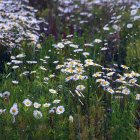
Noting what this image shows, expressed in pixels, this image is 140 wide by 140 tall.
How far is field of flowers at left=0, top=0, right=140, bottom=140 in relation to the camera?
3326 millimetres

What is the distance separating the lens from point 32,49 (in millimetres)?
5039

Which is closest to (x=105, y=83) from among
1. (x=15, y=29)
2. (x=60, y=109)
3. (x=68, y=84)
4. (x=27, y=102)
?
(x=68, y=84)

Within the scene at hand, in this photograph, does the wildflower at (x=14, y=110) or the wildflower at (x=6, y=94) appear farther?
the wildflower at (x=6, y=94)

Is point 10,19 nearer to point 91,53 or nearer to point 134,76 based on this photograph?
point 91,53

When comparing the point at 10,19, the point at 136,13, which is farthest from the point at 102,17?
the point at 10,19

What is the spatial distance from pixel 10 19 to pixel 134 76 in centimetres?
224

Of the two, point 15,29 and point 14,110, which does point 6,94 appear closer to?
point 14,110

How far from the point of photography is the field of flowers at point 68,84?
333 centimetres

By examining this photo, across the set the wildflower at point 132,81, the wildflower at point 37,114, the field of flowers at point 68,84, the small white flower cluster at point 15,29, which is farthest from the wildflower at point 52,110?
the small white flower cluster at point 15,29

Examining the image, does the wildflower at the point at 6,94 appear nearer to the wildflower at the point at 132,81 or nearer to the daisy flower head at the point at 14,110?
the daisy flower head at the point at 14,110

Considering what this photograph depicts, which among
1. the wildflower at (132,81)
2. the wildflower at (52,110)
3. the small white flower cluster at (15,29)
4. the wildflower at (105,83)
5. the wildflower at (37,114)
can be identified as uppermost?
the small white flower cluster at (15,29)

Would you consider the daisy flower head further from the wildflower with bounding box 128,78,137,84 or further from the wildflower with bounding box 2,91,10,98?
the wildflower with bounding box 128,78,137,84

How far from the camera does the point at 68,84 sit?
4008mm

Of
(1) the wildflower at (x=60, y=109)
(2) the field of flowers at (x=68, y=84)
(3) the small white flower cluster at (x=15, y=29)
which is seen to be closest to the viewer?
(2) the field of flowers at (x=68, y=84)
